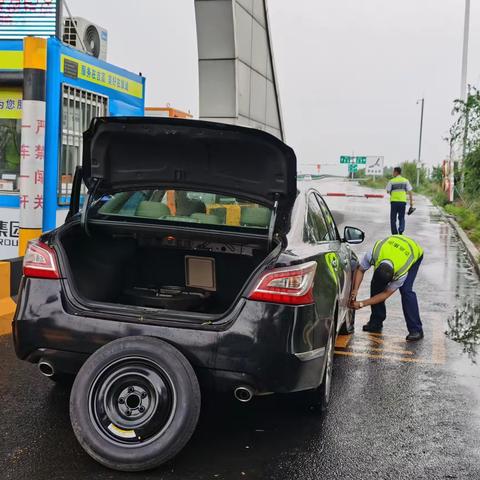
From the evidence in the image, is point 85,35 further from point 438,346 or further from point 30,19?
point 438,346

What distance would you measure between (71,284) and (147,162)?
106cm

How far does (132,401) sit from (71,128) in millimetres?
5900

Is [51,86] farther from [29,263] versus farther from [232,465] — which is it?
[232,465]

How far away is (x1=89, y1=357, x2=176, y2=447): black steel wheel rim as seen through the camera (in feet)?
11.9

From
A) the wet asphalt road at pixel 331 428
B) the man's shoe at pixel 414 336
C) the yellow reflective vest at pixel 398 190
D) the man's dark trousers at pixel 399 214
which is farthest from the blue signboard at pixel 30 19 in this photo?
the man's dark trousers at pixel 399 214

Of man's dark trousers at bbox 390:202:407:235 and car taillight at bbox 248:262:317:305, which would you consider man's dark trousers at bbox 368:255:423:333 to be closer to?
car taillight at bbox 248:262:317:305

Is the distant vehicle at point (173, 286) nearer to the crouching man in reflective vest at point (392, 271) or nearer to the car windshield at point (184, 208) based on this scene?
the car windshield at point (184, 208)

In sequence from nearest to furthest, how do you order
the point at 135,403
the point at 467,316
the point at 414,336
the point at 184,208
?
the point at 135,403 → the point at 184,208 → the point at 414,336 → the point at 467,316

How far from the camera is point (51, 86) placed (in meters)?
8.36

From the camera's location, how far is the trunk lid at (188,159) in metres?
4.36

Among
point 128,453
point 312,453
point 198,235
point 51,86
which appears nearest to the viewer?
point 128,453

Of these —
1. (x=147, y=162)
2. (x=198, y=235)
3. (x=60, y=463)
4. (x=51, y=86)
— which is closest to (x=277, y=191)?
(x=198, y=235)

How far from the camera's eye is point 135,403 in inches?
146

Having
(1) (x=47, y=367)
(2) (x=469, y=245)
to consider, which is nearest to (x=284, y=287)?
(1) (x=47, y=367)
